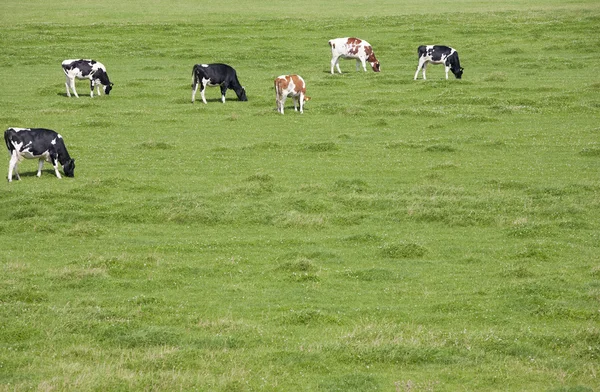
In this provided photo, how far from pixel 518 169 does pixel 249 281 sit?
12.7 m

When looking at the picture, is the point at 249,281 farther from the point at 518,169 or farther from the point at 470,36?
the point at 470,36

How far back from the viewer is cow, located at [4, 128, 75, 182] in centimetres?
2577

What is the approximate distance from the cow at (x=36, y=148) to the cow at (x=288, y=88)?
11.6 m

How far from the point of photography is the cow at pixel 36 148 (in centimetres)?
2577

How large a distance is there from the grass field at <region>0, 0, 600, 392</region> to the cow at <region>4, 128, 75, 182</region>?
75cm

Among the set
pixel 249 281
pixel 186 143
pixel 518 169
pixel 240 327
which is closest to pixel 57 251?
pixel 249 281

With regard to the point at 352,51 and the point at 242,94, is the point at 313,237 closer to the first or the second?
the point at 242,94

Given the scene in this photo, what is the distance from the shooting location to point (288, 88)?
3638 centimetres

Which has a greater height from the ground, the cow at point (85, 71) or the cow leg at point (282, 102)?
the cow at point (85, 71)

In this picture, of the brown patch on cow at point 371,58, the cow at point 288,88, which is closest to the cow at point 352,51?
the brown patch on cow at point 371,58

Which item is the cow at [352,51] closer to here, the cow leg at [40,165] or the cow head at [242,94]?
the cow head at [242,94]

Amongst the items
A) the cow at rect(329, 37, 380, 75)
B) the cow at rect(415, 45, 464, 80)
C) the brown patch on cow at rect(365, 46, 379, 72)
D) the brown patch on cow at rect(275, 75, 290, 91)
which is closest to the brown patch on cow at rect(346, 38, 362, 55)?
the cow at rect(329, 37, 380, 75)

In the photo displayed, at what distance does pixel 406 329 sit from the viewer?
14719 millimetres

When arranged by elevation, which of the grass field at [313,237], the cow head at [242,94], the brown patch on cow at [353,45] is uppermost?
the brown patch on cow at [353,45]
